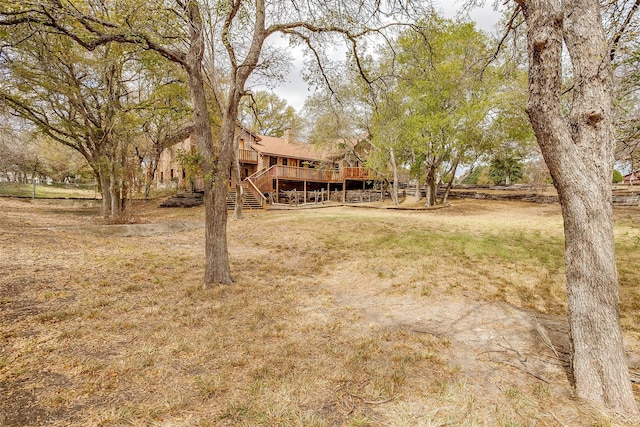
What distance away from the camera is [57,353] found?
3.16 metres

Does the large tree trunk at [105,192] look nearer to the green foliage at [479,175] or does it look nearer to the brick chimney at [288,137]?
the brick chimney at [288,137]

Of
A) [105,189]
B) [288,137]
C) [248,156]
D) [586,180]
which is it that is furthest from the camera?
[288,137]

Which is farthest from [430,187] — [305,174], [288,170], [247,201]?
[247,201]

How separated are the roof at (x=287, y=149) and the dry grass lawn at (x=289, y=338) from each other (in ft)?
68.3

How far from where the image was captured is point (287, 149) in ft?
99.6

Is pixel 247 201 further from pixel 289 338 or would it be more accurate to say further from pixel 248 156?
pixel 289 338

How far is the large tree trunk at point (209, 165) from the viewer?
17.2 ft

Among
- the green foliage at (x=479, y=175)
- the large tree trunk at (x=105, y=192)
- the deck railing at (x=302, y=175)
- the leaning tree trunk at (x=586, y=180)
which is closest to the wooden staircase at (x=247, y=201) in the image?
the deck railing at (x=302, y=175)

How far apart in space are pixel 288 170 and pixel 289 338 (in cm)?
2188

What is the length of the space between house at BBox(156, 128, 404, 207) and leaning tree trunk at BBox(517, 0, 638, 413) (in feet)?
67.1

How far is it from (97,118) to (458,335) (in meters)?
18.1

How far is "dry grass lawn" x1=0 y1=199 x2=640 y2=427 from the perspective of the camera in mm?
2494

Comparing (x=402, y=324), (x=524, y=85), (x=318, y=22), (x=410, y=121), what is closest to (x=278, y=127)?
(x=410, y=121)

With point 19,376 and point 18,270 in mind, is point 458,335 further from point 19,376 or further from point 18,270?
point 18,270
